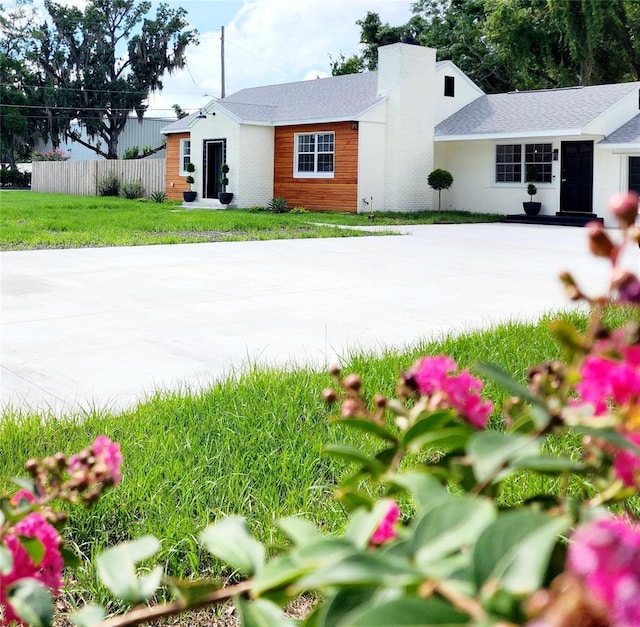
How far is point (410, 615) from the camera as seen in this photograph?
0.53 metres

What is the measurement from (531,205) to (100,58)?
3199cm

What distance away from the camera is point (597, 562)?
41 centimetres

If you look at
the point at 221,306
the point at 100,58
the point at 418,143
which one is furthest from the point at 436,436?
the point at 100,58

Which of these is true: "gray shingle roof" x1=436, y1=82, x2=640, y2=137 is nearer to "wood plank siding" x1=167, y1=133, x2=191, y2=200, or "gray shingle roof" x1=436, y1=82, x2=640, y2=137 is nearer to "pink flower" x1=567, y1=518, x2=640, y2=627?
"wood plank siding" x1=167, y1=133, x2=191, y2=200

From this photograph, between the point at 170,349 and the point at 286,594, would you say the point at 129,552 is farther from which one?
the point at 170,349

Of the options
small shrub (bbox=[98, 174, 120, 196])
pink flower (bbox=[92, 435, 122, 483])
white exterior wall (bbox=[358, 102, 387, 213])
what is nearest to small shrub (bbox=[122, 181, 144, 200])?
small shrub (bbox=[98, 174, 120, 196])

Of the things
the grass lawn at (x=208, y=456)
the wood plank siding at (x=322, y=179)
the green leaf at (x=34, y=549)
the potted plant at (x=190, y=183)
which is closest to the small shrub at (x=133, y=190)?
the potted plant at (x=190, y=183)

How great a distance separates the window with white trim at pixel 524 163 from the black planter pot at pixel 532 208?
0.73 meters

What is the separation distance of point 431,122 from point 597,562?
23.2m

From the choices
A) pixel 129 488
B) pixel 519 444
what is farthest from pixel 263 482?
pixel 519 444

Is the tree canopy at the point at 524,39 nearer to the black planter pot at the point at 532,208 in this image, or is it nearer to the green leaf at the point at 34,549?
the black planter pot at the point at 532,208

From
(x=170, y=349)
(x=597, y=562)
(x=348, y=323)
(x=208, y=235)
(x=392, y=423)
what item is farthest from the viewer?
(x=208, y=235)

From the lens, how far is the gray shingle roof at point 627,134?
19.0 m

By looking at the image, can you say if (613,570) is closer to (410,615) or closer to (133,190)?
(410,615)
